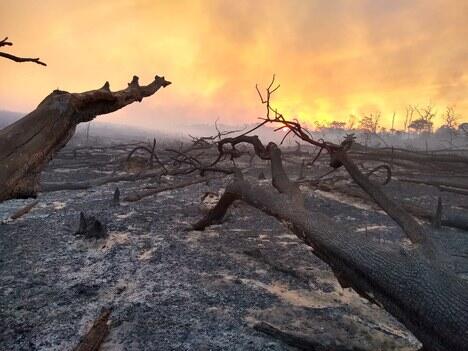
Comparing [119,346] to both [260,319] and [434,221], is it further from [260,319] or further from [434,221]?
[434,221]

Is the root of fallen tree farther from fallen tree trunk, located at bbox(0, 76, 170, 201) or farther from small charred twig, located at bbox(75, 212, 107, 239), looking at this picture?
small charred twig, located at bbox(75, 212, 107, 239)

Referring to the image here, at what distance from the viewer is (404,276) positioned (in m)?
2.70

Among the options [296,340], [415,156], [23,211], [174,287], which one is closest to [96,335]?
[174,287]

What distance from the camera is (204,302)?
4.83m

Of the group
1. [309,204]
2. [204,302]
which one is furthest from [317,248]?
[309,204]

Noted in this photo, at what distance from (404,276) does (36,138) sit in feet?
10.3

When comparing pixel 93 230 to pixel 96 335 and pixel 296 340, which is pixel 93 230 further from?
pixel 296 340

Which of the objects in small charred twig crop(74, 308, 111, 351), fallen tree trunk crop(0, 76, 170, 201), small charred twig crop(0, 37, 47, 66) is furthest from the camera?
small charred twig crop(74, 308, 111, 351)

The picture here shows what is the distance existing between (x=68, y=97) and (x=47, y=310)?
8.81 ft

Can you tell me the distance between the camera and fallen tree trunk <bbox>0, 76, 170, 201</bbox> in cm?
288

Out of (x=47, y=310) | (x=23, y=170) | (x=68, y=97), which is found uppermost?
(x=68, y=97)

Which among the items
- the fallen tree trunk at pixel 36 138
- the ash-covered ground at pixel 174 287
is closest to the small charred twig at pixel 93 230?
the ash-covered ground at pixel 174 287

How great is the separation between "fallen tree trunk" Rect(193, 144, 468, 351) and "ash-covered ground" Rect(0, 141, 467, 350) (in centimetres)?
119

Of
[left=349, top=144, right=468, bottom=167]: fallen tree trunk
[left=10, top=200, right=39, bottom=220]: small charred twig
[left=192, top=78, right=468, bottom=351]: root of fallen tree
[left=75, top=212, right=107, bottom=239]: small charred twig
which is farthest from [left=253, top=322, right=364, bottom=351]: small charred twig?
[left=349, top=144, right=468, bottom=167]: fallen tree trunk
